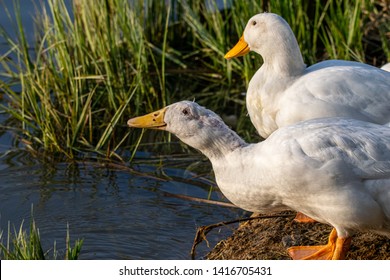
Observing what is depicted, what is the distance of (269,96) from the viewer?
6293mm

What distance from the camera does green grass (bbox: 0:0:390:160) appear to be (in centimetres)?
736

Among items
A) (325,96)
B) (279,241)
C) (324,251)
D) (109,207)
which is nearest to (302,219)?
(279,241)

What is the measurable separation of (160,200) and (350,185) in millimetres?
2311

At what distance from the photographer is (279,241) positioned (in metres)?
5.64

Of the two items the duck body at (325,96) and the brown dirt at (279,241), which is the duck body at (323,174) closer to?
the brown dirt at (279,241)

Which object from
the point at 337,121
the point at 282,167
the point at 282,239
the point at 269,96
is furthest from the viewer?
the point at 269,96

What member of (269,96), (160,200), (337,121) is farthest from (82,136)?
(337,121)

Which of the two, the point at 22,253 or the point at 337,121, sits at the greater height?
the point at 337,121

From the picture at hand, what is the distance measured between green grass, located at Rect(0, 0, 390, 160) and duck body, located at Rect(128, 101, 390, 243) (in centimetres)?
205

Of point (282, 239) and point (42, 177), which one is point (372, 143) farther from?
point (42, 177)

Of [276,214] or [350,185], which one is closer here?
[350,185]

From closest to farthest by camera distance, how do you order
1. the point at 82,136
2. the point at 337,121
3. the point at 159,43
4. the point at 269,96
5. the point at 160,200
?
the point at 337,121
the point at 269,96
the point at 160,200
the point at 82,136
the point at 159,43

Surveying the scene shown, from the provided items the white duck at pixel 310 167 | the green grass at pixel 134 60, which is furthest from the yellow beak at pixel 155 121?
the green grass at pixel 134 60

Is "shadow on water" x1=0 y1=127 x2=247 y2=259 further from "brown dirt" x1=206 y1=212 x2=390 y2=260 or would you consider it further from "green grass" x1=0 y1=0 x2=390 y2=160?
"brown dirt" x1=206 y1=212 x2=390 y2=260
